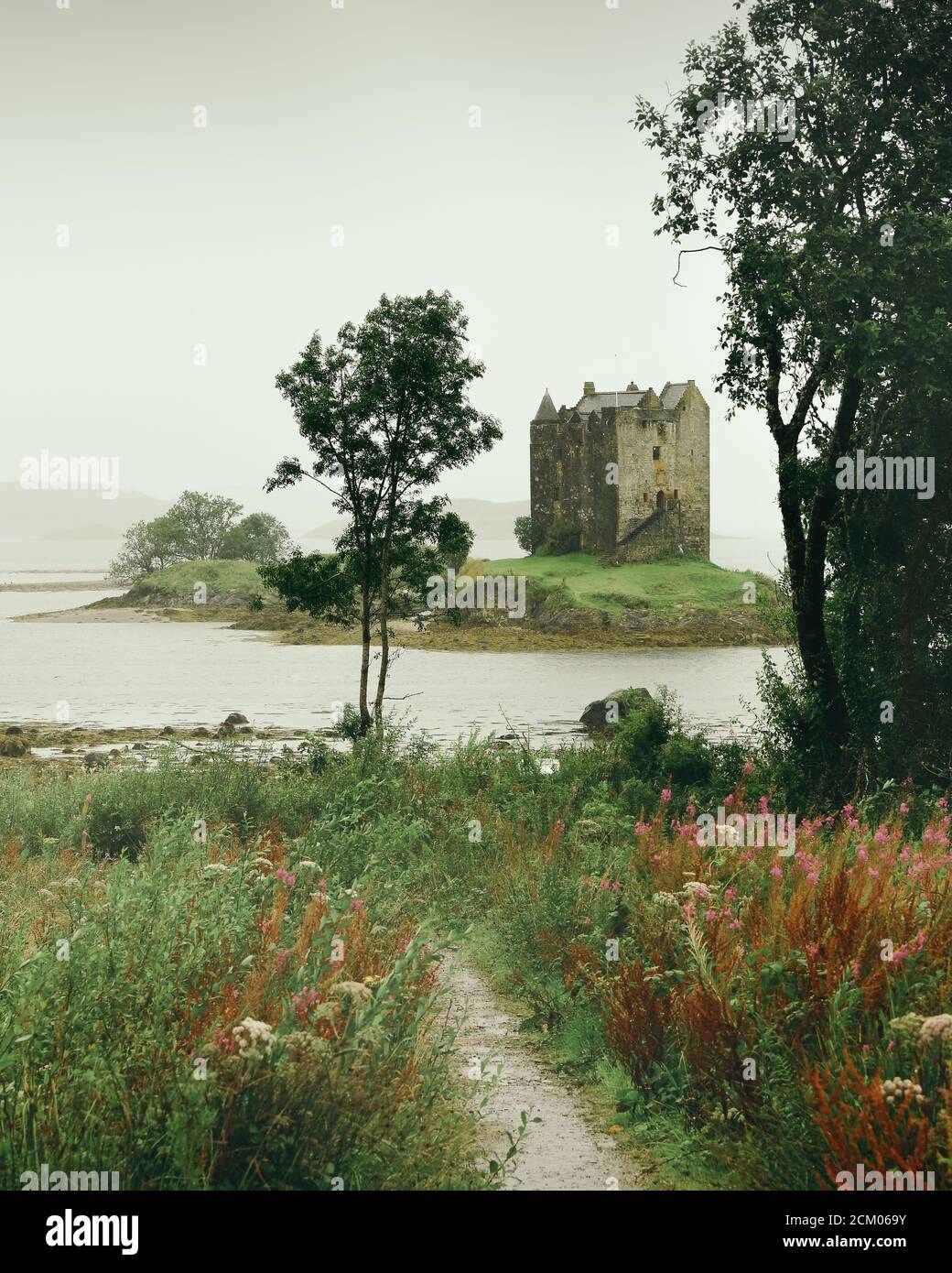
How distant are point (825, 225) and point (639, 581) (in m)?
78.1

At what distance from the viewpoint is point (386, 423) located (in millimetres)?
24766

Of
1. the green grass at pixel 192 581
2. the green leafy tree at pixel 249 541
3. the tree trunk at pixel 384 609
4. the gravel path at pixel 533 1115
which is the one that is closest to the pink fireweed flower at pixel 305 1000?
the gravel path at pixel 533 1115

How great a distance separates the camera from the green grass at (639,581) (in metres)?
91.2

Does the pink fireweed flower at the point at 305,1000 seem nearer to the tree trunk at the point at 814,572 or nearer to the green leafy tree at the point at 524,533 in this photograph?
the tree trunk at the point at 814,572

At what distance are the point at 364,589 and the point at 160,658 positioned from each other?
161 feet

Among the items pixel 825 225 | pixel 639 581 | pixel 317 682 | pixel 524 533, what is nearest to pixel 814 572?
pixel 825 225

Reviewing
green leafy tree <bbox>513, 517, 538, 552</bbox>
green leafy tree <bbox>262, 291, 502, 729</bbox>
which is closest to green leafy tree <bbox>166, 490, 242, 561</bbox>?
green leafy tree <bbox>513, 517, 538, 552</bbox>

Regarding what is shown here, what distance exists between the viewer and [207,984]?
19.3 feet

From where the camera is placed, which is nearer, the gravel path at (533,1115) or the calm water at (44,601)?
the gravel path at (533,1115)

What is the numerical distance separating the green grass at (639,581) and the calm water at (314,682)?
A: 831 centimetres

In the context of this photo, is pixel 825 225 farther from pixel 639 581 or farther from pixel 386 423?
pixel 639 581

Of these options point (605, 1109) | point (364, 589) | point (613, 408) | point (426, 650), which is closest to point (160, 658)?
point (426, 650)

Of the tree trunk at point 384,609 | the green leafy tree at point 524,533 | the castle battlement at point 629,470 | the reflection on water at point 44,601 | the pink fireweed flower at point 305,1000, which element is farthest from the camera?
the reflection on water at point 44,601
